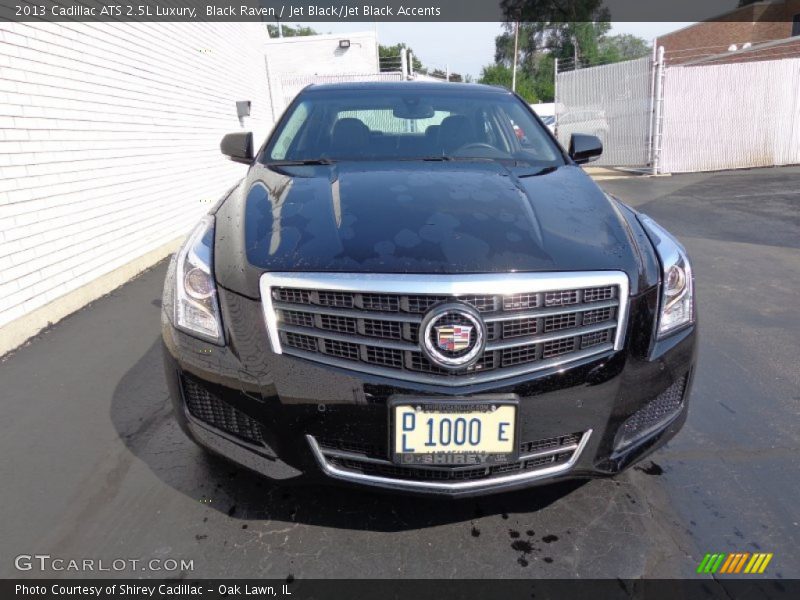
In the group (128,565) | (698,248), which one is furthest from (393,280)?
(698,248)

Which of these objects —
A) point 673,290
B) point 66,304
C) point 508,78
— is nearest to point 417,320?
point 673,290

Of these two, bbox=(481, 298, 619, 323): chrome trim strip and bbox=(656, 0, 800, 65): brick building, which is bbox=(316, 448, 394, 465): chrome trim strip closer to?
bbox=(481, 298, 619, 323): chrome trim strip

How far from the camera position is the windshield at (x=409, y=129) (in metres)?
3.03

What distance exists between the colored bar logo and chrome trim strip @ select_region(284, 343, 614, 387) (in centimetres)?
83

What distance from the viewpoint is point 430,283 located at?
5.91 ft

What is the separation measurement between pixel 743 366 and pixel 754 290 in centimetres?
188

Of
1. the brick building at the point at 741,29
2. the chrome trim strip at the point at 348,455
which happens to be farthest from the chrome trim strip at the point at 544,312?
the brick building at the point at 741,29

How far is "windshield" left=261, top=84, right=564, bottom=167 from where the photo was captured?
3.03 m

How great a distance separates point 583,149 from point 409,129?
1.04m

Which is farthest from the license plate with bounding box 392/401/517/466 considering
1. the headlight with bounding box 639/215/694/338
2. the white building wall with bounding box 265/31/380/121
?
the white building wall with bounding box 265/31/380/121

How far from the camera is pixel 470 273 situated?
6.03 feet

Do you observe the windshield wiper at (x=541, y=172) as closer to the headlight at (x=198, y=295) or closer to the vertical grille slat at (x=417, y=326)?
the vertical grille slat at (x=417, y=326)

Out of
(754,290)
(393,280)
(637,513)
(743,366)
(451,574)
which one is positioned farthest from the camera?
(754,290)

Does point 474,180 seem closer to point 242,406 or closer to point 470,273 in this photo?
point 470,273
